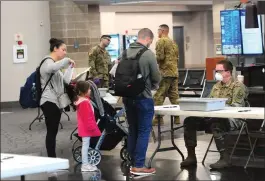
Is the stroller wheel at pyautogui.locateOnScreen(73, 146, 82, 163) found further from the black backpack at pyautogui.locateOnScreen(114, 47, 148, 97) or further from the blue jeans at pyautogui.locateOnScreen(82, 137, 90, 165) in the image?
the black backpack at pyautogui.locateOnScreen(114, 47, 148, 97)

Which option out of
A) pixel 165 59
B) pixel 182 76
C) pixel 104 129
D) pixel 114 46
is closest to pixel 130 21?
pixel 114 46

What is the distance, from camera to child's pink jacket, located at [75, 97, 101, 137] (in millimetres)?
6562

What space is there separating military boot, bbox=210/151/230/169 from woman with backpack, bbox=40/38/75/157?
5.77 feet

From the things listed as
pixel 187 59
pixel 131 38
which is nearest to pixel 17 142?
pixel 131 38

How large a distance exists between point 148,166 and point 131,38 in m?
13.5

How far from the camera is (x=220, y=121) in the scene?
6.48 m

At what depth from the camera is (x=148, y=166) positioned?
21.5 feet


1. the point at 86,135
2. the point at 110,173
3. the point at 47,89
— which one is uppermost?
the point at 47,89

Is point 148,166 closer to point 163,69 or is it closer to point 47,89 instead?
point 47,89

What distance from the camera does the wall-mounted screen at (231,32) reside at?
9656 mm

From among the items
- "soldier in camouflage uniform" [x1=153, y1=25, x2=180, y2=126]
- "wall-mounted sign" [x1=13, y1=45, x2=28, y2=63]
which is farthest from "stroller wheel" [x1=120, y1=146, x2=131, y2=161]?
"soldier in camouflage uniform" [x1=153, y1=25, x2=180, y2=126]

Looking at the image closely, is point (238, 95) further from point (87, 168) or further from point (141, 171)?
point (87, 168)

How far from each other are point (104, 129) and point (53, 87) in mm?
841

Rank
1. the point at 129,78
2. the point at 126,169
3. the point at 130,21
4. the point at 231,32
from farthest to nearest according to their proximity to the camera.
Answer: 1. the point at 130,21
2. the point at 231,32
3. the point at 126,169
4. the point at 129,78
